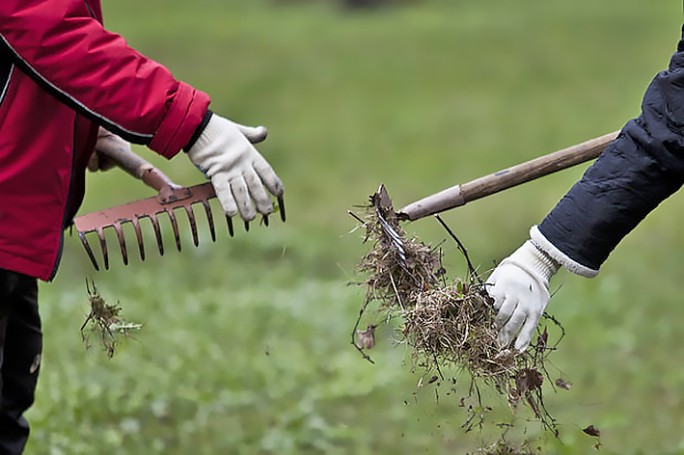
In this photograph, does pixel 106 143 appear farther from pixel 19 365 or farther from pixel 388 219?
pixel 388 219

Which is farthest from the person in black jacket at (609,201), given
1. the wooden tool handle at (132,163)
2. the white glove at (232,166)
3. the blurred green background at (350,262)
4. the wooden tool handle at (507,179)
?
the wooden tool handle at (132,163)

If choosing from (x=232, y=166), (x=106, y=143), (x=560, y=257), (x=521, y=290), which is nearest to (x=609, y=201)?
(x=560, y=257)

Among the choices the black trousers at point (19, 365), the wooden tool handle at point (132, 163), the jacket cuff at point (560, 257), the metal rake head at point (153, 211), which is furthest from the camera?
the black trousers at point (19, 365)

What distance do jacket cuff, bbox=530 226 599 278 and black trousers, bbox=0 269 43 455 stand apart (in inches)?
72.0

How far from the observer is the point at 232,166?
11.5ft

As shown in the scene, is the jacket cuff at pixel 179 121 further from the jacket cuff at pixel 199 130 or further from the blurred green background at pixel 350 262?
the blurred green background at pixel 350 262

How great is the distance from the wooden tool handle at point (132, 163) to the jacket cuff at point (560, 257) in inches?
53.4

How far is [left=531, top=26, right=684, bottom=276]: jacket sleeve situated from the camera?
10.4 feet

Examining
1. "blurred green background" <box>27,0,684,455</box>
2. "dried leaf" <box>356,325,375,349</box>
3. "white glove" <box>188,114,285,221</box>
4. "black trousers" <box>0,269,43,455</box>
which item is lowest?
"blurred green background" <box>27,0,684,455</box>

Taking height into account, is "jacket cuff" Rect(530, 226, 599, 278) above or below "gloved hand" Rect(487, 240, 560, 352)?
above

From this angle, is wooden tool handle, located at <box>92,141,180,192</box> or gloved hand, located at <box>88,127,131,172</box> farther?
gloved hand, located at <box>88,127,131,172</box>

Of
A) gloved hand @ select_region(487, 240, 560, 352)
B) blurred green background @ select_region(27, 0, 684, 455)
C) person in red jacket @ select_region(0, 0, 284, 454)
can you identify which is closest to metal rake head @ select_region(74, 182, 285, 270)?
person in red jacket @ select_region(0, 0, 284, 454)

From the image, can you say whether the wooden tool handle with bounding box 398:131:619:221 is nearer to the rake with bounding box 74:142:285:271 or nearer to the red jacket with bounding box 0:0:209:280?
the rake with bounding box 74:142:285:271

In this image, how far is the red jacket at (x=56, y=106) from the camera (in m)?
3.20
